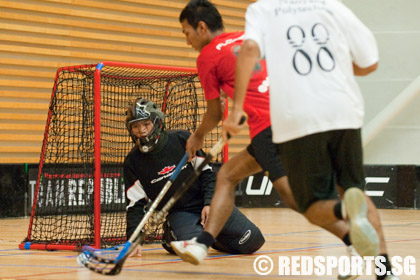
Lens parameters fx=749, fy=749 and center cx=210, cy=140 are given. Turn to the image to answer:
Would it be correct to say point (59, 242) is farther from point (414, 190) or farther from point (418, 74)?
point (418, 74)

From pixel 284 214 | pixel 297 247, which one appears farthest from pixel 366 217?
pixel 284 214

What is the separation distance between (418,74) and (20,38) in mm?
5537

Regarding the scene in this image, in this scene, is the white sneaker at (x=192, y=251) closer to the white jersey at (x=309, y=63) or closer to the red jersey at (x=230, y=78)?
the red jersey at (x=230, y=78)

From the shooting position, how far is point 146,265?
182 inches

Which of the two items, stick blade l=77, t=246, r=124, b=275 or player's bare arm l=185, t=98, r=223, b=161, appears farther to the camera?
player's bare arm l=185, t=98, r=223, b=161

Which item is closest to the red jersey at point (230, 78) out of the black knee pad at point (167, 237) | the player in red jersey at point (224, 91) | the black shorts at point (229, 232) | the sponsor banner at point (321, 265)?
the player in red jersey at point (224, 91)

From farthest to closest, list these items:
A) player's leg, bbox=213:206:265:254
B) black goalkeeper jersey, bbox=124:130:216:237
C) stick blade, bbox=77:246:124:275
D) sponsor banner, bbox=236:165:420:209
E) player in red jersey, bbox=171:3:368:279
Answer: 1. sponsor banner, bbox=236:165:420:209
2. black goalkeeper jersey, bbox=124:130:216:237
3. player's leg, bbox=213:206:265:254
4. player in red jersey, bbox=171:3:368:279
5. stick blade, bbox=77:246:124:275

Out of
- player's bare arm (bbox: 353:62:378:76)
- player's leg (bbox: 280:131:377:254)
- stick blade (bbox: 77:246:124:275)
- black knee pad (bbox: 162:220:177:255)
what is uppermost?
player's bare arm (bbox: 353:62:378:76)

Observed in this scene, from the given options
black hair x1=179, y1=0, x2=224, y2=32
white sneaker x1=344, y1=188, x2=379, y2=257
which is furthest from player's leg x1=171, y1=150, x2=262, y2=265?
white sneaker x1=344, y1=188, x2=379, y2=257

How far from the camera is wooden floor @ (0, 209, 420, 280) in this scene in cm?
420

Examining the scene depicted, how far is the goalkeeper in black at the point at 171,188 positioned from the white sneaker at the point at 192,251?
3.69 ft

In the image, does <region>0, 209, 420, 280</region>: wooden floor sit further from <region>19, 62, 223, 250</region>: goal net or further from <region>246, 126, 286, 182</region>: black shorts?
<region>246, 126, 286, 182</region>: black shorts

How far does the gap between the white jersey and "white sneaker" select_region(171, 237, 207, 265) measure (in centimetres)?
90

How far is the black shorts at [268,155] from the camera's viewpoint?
3.96 metres
